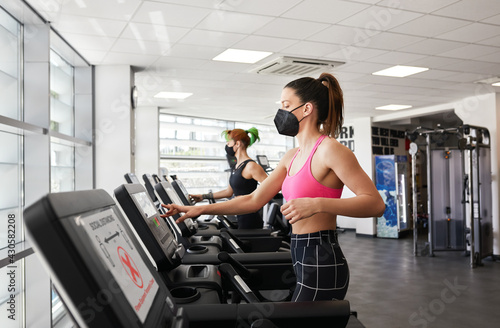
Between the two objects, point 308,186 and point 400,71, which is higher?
point 400,71

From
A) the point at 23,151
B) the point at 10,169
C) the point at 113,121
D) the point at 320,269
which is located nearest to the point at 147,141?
the point at 113,121

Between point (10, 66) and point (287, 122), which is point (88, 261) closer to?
point (287, 122)

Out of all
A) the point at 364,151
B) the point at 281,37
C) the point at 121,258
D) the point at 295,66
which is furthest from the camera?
the point at 364,151

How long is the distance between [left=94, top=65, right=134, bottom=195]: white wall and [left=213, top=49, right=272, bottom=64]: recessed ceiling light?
137cm

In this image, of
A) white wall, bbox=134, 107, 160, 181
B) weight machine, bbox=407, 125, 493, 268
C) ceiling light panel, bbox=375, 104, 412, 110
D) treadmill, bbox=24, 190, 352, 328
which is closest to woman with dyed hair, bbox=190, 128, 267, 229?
treadmill, bbox=24, 190, 352, 328

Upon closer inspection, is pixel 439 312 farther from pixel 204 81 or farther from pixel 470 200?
pixel 204 81

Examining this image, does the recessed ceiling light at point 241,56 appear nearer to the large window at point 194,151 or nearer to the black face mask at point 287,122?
the black face mask at point 287,122

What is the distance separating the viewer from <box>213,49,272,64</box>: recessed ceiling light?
490cm

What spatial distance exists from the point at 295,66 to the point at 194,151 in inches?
198

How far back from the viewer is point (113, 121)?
555 cm

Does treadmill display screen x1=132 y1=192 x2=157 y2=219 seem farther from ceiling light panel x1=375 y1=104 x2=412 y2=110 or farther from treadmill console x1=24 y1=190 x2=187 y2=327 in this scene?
ceiling light panel x1=375 y1=104 x2=412 y2=110

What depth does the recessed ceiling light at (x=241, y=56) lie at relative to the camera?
4.90m

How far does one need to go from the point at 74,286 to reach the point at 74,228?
7 centimetres

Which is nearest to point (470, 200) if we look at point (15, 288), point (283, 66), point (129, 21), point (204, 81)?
point (283, 66)
